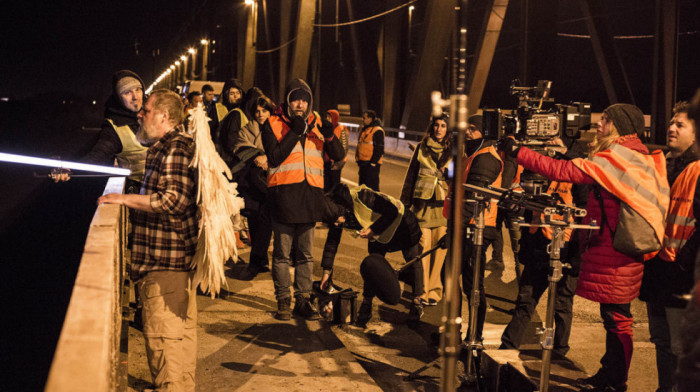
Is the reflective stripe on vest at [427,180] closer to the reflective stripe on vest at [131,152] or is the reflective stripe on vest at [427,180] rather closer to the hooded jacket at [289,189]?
the hooded jacket at [289,189]

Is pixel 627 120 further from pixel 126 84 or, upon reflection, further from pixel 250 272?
pixel 250 272

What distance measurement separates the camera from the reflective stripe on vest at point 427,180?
6.91m

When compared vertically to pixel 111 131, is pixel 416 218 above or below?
below

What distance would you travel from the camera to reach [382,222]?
6.45 metres

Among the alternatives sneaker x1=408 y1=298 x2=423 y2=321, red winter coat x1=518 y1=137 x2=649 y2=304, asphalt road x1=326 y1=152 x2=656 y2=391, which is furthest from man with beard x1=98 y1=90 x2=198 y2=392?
sneaker x1=408 y1=298 x2=423 y2=321

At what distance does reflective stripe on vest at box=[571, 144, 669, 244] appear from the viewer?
443 cm

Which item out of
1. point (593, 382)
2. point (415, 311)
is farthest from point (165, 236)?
point (415, 311)

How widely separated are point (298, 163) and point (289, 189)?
0.84 ft

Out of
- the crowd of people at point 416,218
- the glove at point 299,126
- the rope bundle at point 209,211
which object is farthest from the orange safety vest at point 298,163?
the rope bundle at point 209,211

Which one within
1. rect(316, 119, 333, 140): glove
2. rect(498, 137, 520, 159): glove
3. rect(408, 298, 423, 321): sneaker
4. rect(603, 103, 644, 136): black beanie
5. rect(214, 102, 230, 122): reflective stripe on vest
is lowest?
rect(408, 298, 423, 321): sneaker

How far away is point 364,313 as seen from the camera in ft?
21.5

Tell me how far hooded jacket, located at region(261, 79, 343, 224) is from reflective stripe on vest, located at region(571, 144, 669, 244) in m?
2.68

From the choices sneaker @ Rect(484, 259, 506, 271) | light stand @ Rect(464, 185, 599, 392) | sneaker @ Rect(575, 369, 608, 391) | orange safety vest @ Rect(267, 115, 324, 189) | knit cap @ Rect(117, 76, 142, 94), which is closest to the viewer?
light stand @ Rect(464, 185, 599, 392)

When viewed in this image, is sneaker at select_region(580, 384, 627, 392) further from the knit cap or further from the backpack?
the knit cap
